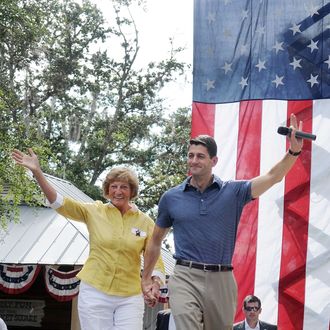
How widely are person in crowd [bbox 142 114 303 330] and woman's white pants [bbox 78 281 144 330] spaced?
88 centimetres

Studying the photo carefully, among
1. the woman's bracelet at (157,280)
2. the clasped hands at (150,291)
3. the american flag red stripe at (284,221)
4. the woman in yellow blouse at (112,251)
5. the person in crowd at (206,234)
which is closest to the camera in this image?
the person in crowd at (206,234)

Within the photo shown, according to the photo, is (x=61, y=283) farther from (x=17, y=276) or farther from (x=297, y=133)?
(x=297, y=133)

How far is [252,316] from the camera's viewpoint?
24.9 ft

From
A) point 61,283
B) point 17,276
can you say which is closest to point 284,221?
point 61,283

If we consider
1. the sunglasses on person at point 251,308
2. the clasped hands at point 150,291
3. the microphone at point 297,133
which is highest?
the microphone at point 297,133

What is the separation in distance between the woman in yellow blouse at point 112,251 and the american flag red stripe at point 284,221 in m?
1.55

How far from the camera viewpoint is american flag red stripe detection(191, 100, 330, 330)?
21.8 feet

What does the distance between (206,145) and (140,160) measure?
91.6 ft

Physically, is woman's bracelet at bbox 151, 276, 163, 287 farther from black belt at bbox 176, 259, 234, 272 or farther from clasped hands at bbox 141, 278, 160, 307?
black belt at bbox 176, 259, 234, 272

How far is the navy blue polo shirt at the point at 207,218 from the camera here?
4531 millimetres

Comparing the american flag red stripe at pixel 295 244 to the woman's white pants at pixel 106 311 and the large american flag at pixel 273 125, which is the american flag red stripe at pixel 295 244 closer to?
the large american flag at pixel 273 125

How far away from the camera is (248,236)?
22.6 ft

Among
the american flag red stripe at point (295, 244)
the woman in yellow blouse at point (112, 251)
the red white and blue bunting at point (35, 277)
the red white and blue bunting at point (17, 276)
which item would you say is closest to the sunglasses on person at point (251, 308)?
the american flag red stripe at point (295, 244)

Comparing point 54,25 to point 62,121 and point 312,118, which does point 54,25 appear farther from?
point 312,118
